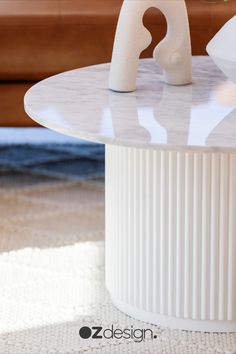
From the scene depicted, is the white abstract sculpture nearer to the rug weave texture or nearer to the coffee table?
the coffee table

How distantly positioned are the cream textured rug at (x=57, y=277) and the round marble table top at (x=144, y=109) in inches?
15.6

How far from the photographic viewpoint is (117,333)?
1.80 metres

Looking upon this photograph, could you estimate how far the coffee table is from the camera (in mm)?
1686

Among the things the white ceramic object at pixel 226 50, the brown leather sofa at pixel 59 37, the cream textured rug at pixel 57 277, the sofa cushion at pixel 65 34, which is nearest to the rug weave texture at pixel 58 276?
the cream textured rug at pixel 57 277

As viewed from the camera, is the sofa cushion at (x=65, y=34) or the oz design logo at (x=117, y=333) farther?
the sofa cushion at (x=65, y=34)

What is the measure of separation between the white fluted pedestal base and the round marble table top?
74 millimetres

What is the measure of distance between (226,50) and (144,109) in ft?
0.65

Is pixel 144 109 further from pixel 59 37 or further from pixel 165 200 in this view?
pixel 59 37

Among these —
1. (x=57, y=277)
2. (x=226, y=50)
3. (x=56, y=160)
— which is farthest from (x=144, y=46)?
(x=56, y=160)

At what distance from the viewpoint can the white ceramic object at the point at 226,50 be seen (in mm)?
1797

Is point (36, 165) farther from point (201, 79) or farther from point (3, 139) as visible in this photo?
point (201, 79)

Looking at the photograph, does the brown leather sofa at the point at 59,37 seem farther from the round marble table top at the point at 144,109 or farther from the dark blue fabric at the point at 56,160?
the round marble table top at the point at 144,109

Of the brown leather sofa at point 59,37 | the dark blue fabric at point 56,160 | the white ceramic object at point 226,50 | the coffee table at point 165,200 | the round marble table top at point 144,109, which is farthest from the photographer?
the dark blue fabric at point 56,160

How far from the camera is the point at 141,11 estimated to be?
1.83 meters
